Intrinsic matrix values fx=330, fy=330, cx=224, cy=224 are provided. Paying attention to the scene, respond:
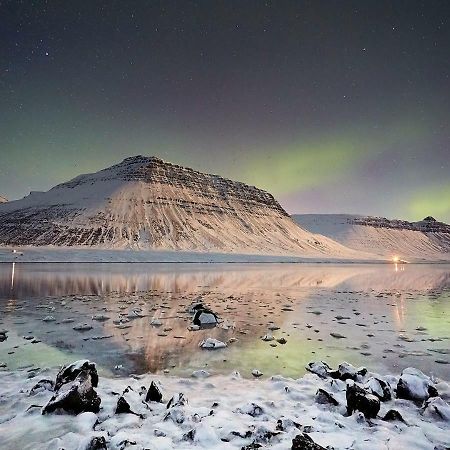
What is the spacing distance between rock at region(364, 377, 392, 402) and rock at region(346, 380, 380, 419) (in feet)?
2.19

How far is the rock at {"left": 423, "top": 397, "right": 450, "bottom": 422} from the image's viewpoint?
5.48 m

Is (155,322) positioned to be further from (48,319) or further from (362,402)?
(362,402)

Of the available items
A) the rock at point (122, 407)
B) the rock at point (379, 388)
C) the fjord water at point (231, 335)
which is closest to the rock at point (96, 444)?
the rock at point (122, 407)

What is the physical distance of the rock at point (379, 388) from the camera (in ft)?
20.4

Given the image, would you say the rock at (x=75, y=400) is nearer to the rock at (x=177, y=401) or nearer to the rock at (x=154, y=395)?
the rock at (x=154, y=395)

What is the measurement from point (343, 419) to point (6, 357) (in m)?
8.30

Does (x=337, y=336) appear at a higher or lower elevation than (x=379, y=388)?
lower

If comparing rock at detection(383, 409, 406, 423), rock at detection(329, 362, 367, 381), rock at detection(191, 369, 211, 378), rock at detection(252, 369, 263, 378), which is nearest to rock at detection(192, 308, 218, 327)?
rock at detection(191, 369, 211, 378)

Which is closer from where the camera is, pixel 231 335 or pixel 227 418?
pixel 227 418

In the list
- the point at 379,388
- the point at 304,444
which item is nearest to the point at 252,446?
the point at 304,444

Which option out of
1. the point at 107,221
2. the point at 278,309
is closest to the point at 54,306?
the point at 278,309

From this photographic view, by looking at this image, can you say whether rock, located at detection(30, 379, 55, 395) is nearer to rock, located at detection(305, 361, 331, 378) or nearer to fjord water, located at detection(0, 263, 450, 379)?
fjord water, located at detection(0, 263, 450, 379)

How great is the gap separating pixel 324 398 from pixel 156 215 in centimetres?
12990

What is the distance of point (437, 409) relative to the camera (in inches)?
220
